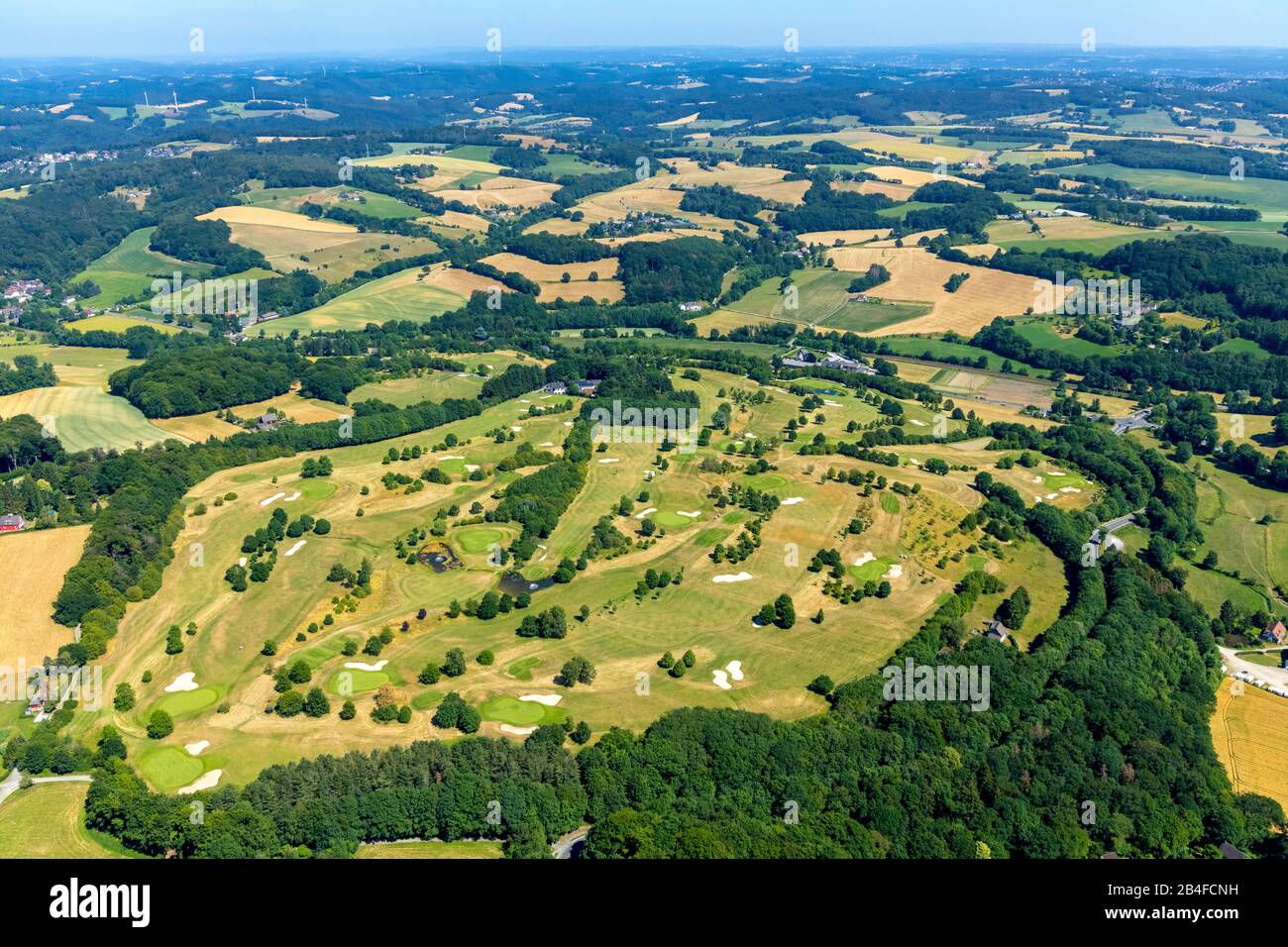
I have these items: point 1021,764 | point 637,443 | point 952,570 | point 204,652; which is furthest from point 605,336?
point 1021,764

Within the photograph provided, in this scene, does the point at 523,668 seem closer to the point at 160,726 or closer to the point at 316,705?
the point at 316,705

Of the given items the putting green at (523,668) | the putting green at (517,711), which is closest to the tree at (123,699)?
the putting green at (517,711)

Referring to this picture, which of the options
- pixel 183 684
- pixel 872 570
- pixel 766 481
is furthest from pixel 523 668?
pixel 766 481

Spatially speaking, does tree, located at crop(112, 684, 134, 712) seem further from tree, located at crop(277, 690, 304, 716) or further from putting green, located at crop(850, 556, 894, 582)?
putting green, located at crop(850, 556, 894, 582)

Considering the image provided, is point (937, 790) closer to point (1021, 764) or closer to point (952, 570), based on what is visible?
point (1021, 764)

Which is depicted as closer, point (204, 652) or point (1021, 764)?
point (1021, 764)
